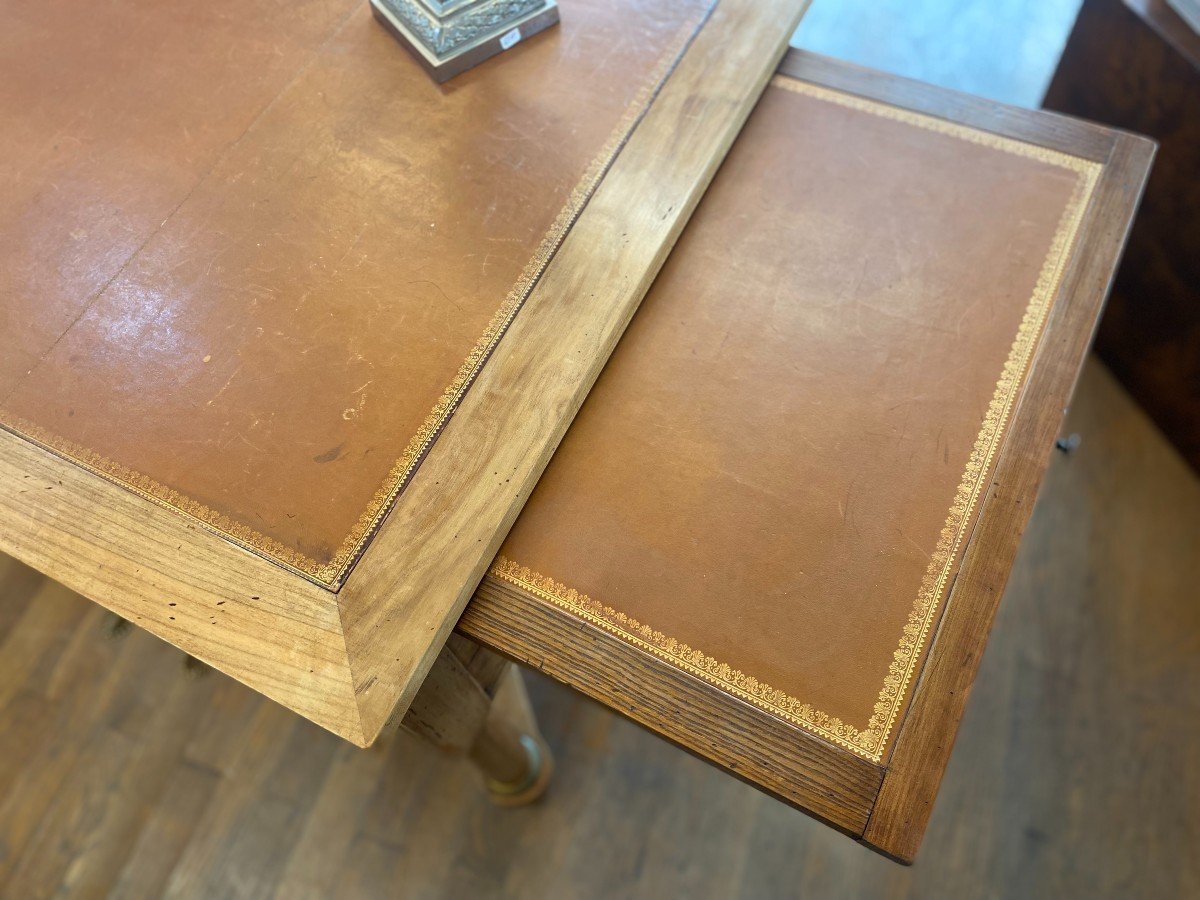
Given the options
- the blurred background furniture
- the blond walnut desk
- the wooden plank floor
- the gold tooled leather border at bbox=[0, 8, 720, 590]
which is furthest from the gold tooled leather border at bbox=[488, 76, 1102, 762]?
the wooden plank floor

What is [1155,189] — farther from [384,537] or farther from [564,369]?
[384,537]

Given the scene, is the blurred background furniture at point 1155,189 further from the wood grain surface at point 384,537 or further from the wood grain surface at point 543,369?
the wood grain surface at point 384,537

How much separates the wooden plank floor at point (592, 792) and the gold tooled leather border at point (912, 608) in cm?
77

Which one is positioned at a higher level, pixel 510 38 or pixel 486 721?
pixel 510 38

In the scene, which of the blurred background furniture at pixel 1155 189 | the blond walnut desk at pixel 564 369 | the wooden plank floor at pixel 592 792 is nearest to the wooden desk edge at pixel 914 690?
the blond walnut desk at pixel 564 369

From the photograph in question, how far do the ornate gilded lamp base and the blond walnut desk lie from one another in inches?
1.3

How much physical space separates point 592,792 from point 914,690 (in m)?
0.86

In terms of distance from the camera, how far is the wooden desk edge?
0.85 metres

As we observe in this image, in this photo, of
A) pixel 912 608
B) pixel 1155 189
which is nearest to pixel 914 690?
pixel 912 608

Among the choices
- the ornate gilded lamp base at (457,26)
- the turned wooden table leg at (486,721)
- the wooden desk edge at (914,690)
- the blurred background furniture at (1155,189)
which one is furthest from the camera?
the blurred background furniture at (1155,189)

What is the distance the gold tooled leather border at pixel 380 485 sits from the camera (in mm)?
904

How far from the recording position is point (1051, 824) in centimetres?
153

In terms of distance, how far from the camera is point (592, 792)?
5.21 ft

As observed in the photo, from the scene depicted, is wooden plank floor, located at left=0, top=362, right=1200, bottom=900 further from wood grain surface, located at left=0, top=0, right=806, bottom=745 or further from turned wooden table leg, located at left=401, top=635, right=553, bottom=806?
wood grain surface, located at left=0, top=0, right=806, bottom=745
